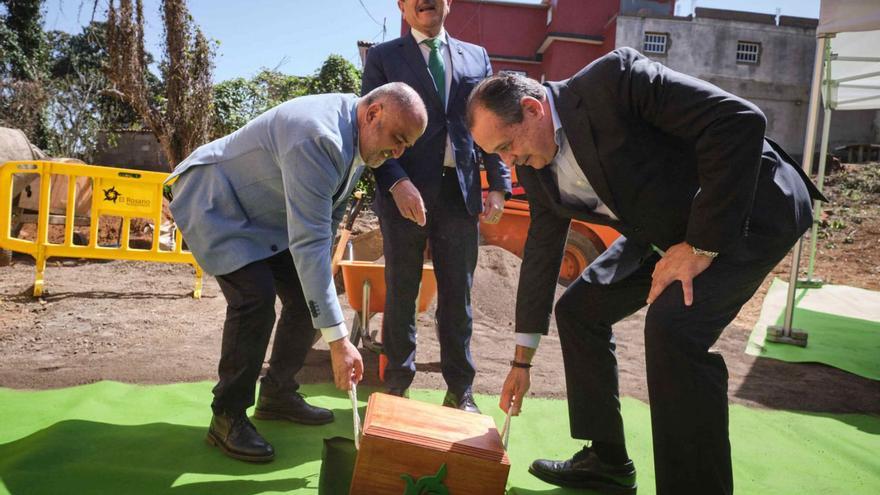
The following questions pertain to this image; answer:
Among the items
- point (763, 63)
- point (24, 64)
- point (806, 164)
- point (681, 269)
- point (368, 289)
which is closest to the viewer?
point (681, 269)

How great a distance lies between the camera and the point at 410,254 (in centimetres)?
312

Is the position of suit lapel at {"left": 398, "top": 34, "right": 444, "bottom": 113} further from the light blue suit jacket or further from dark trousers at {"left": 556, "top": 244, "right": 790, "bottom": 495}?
dark trousers at {"left": 556, "top": 244, "right": 790, "bottom": 495}

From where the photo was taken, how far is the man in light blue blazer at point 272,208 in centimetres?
218

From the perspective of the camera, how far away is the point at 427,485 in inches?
70.9

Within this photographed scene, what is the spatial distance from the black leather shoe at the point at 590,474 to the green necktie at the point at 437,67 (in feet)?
→ 5.81

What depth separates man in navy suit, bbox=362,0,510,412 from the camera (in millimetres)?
3078

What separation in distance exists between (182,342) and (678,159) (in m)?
3.63

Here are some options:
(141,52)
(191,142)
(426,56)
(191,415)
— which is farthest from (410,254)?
(141,52)

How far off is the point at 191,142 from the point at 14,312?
6.05 meters

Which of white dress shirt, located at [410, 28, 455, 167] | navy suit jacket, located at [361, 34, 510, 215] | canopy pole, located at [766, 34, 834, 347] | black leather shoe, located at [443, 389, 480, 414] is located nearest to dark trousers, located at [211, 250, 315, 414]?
navy suit jacket, located at [361, 34, 510, 215]

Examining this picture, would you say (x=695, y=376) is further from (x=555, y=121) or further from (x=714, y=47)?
(x=714, y=47)

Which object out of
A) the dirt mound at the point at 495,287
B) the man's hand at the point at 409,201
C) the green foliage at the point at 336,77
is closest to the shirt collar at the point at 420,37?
the man's hand at the point at 409,201

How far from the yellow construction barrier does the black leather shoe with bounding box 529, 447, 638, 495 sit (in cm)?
442

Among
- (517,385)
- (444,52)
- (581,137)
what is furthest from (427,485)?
(444,52)
